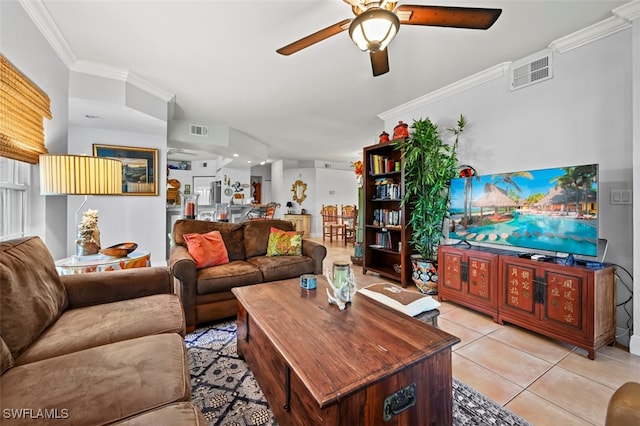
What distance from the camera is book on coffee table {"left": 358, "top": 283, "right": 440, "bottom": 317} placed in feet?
4.71

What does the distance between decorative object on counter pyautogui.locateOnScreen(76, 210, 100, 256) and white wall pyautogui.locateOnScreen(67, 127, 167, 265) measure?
1613 millimetres

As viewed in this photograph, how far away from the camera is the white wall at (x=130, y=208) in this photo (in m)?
3.59

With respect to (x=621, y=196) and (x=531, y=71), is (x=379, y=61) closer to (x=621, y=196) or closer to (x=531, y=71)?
(x=531, y=71)

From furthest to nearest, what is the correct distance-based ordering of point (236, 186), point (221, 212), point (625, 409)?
point (236, 186)
point (221, 212)
point (625, 409)

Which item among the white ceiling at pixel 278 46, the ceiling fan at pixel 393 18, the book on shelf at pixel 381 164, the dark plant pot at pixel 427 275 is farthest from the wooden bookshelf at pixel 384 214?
the ceiling fan at pixel 393 18

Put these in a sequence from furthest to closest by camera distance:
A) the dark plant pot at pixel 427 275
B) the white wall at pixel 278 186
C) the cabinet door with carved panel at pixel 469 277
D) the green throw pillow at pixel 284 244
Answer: the white wall at pixel 278 186 < the dark plant pot at pixel 427 275 < the green throw pillow at pixel 284 244 < the cabinet door with carved panel at pixel 469 277

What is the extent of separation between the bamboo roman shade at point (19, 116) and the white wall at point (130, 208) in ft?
5.96

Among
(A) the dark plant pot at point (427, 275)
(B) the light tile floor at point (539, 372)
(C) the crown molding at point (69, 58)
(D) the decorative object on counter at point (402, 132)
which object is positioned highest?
(C) the crown molding at point (69, 58)

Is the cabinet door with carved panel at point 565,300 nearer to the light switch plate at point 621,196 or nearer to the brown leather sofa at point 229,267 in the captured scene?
the light switch plate at point 621,196

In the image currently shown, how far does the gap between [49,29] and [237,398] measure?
323 centimetres

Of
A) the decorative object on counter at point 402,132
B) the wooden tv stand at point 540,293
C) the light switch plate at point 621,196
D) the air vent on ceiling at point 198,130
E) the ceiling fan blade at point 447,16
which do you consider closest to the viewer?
the ceiling fan blade at point 447,16

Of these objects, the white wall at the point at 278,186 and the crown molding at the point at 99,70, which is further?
the white wall at the point at 278,186

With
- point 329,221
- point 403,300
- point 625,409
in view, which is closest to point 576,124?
point 403,300

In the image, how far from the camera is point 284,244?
309cm
